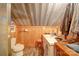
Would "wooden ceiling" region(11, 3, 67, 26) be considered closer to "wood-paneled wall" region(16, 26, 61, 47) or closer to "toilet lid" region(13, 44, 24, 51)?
"wood-paneled wall" region(16, 26, 61, 47)

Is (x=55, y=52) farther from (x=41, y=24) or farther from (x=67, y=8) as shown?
(x=67, y=8)

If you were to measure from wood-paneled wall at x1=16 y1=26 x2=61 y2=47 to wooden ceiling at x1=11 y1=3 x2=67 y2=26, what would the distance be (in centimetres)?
3

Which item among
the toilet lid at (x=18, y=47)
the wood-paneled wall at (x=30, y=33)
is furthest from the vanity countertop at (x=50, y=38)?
the toilet lid at (x=18, y=47)

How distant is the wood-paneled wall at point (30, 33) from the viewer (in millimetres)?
1187

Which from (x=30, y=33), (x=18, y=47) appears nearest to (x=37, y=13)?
(x=30, y=33)

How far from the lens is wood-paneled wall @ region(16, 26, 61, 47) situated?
1187mm

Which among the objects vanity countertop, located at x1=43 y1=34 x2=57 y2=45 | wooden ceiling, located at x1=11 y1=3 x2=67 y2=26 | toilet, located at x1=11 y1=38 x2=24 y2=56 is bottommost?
toilet, located at x1=11 y1=38 x2=24 y2=56

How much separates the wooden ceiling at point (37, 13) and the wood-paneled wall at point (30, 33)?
3 centimetres

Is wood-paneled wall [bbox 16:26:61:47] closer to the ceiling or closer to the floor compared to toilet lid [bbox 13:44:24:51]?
closer to the ceiling

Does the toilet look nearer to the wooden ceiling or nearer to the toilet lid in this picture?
the toilet lid

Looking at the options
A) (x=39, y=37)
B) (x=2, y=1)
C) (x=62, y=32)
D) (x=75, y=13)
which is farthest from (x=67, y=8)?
(x=2, y=1)

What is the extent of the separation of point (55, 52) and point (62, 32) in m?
0.16

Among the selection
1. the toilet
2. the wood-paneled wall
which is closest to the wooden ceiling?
the wood-paneled wall

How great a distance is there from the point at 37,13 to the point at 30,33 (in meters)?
0.16
